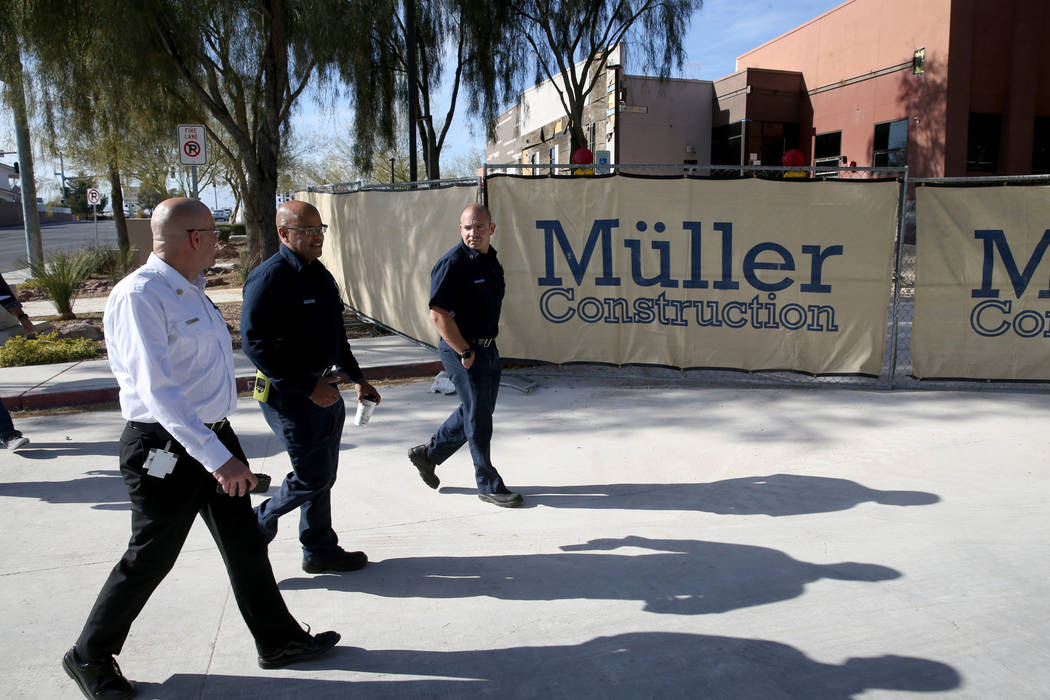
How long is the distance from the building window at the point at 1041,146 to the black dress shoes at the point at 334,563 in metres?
23.1

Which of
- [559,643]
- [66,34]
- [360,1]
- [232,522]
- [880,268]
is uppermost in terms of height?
[360,1]

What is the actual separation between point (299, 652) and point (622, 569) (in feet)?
5.58

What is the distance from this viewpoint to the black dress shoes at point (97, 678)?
109 inches

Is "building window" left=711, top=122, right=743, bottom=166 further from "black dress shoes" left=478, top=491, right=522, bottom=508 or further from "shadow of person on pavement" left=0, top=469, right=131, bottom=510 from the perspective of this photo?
"shadow of person on pavement" left=0, top=469, right=131, bottom=510

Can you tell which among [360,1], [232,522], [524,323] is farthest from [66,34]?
[232,522]

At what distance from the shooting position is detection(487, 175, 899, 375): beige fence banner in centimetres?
738

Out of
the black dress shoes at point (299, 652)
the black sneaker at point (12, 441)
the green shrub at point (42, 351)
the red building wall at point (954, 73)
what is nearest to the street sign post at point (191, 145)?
the green shrub at point (42, 351)

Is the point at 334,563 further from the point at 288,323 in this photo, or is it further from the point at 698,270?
the point at 698,270

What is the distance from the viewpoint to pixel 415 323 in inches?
360

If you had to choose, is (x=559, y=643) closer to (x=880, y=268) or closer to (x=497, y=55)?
(x=880, y=268)

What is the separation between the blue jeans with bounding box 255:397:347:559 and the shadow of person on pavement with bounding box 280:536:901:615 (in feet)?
0.85

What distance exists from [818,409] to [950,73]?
16727mm

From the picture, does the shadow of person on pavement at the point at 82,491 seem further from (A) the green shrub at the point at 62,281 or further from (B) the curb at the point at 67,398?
(A) the green shrub at the point at 62,281

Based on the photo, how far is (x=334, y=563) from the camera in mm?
3902
